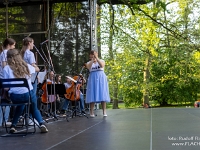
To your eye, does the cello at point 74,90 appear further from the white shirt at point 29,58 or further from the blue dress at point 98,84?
the white shirt at point 29,58

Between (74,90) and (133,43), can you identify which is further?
(133,43)

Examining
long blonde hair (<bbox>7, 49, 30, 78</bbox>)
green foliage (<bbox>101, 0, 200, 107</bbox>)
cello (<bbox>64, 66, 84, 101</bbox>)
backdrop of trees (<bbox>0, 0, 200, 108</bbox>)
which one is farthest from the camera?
green foliage (<bbox>101, 0, 200, 107</bbox>)

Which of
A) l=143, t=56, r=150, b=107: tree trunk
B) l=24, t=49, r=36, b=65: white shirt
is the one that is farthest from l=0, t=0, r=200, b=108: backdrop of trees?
l=24, t=49, r=36, b=65: white shirt

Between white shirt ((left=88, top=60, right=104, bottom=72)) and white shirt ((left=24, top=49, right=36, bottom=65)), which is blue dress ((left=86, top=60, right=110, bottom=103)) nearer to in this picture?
white shirt ((left=88, top=60, right=104, bottom=72))

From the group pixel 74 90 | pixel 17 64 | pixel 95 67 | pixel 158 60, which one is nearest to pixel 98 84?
pixel 95 67

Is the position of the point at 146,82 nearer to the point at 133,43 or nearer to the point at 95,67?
the point at 133,43

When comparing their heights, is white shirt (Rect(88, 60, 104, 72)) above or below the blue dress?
above

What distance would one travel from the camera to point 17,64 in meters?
5.34

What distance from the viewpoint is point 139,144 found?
402 cm

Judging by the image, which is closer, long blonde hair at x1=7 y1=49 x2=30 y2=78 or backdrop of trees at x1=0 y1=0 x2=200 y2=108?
long blonde hair at x1=7 y1=49 x2=30 y2=78

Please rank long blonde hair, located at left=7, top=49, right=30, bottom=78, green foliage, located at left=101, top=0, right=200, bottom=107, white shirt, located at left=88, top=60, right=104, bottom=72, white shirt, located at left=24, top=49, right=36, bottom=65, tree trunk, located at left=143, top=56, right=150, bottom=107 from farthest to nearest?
tree trunk, located at left=143, top=56, right=150, bottom=107, green foliage, located at left=101, top=0, right=200, bottom=107, white shirt, located at left=88, top=60, right=104, bottom=72, white shirt, located at left=24, top=49, right=36, bottom=65, long blonde hair, located at left=7, top=49, right=30, bottom=78

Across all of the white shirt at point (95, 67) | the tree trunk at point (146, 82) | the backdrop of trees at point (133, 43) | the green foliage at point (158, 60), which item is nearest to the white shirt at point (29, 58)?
the white shirt at point (95, 67)

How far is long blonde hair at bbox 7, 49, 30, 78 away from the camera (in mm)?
5332

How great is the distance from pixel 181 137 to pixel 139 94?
30.4 m
